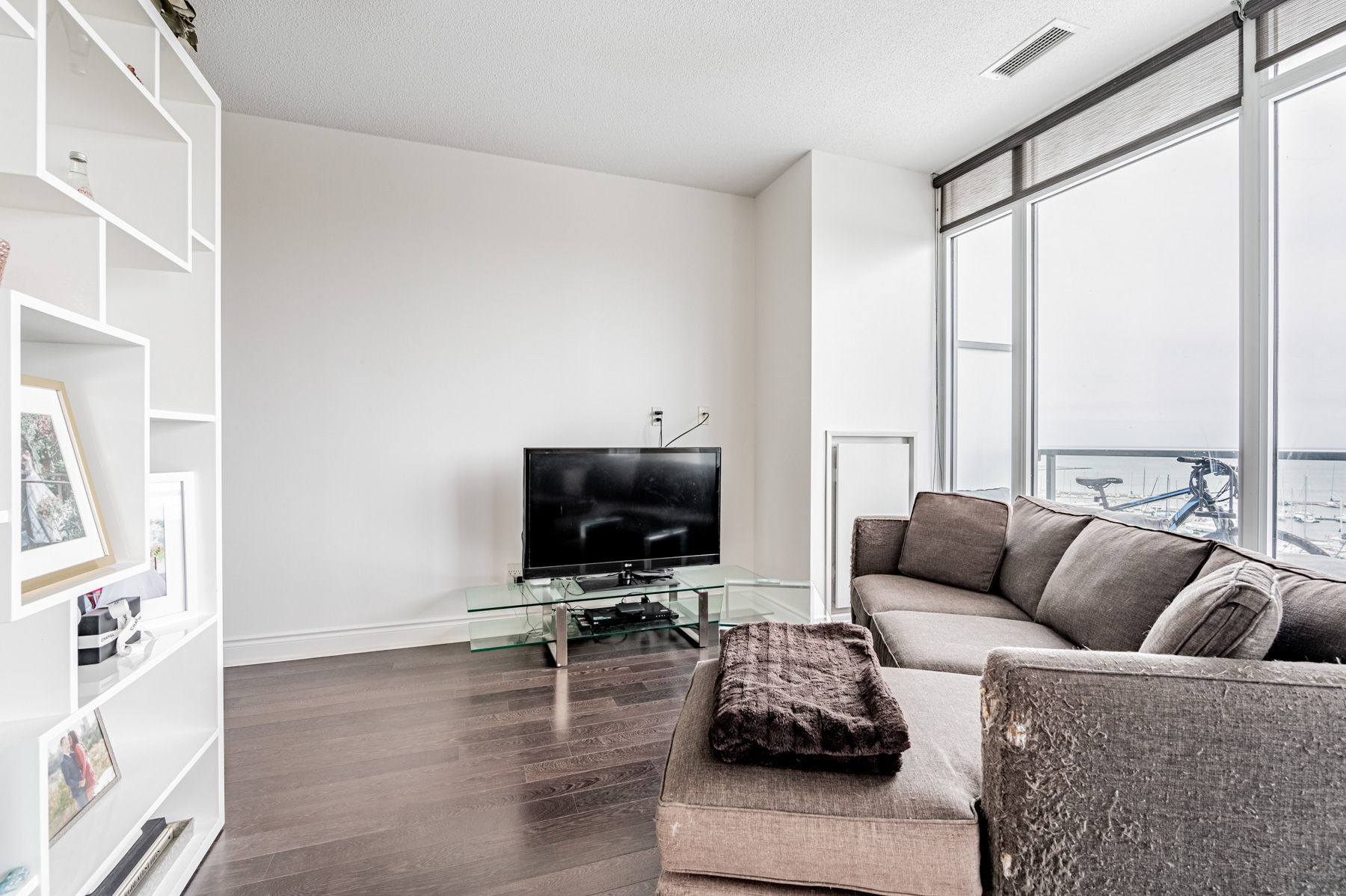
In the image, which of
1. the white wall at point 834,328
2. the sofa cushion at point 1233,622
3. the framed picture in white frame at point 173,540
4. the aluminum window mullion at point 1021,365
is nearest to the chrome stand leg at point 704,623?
the white wall at point 834,328

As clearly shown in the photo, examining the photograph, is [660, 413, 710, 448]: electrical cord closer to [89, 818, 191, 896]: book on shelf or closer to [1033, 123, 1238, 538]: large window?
[1033, 123, 1238, 538]: large window

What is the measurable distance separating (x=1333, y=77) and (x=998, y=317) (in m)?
1.44

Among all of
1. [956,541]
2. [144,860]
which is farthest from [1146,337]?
[144,860]

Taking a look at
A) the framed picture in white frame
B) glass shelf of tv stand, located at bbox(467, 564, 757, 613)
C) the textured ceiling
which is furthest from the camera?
glass shelf of tv stand, located at bbox(467, 564, 757, 613)

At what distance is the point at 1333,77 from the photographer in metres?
1.96

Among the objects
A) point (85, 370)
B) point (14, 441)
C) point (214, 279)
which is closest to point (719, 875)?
point (14, 441)

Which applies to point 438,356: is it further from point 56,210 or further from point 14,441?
point 14,441

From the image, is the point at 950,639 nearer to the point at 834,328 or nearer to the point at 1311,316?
the point at 1311,316

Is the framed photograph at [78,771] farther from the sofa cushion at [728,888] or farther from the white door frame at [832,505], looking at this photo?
the white door frame at [832,505]

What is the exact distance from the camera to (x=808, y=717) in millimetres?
1123

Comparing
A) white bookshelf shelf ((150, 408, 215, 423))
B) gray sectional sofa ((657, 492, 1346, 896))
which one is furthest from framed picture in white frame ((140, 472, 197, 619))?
gray sectional sofa ((657, 492, 1346, 896))

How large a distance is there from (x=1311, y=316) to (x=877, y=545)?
5.39 feet

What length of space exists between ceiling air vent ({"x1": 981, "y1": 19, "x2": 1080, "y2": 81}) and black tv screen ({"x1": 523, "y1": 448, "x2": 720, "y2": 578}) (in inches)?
83.4

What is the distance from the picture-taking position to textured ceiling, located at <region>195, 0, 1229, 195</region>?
2.22m
